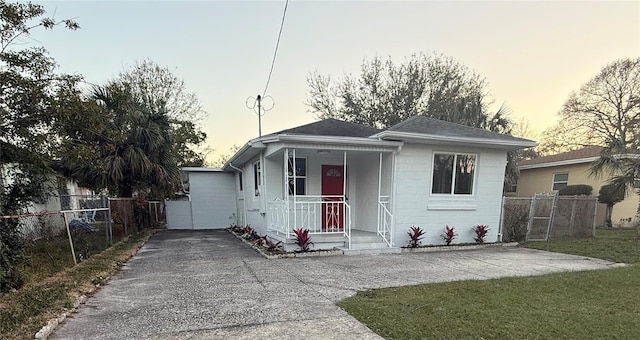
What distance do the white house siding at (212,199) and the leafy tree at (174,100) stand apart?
4.44 m

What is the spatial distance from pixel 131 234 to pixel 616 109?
29.2 meters

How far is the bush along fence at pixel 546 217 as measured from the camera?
8891 mm

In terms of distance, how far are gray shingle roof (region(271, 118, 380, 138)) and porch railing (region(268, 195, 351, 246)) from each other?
1814 mm

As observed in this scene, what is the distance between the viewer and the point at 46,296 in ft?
12.6

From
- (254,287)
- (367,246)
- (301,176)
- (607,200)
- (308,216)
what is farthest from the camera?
(607,200)

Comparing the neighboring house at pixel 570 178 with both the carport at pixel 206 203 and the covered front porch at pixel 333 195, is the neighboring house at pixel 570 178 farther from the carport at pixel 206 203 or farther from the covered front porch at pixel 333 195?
the carport at pixel 206 203

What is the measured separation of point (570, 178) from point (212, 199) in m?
17.5

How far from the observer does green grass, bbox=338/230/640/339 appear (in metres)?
2.92

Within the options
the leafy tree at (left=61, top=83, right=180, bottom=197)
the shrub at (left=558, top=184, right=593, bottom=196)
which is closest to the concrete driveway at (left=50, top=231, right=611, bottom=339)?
the leafy tree at (left=61, top=83, right=180, bottom=197)

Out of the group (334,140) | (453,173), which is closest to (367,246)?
(334,140)

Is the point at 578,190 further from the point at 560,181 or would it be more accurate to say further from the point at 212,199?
the point at 212,199

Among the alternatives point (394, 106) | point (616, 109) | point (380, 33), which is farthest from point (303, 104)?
point (616, 109)

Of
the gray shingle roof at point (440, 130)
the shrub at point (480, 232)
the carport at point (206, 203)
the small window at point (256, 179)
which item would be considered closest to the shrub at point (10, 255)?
the small window at point (256, 179)

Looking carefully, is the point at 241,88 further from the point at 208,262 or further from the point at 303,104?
the point at 208,262
